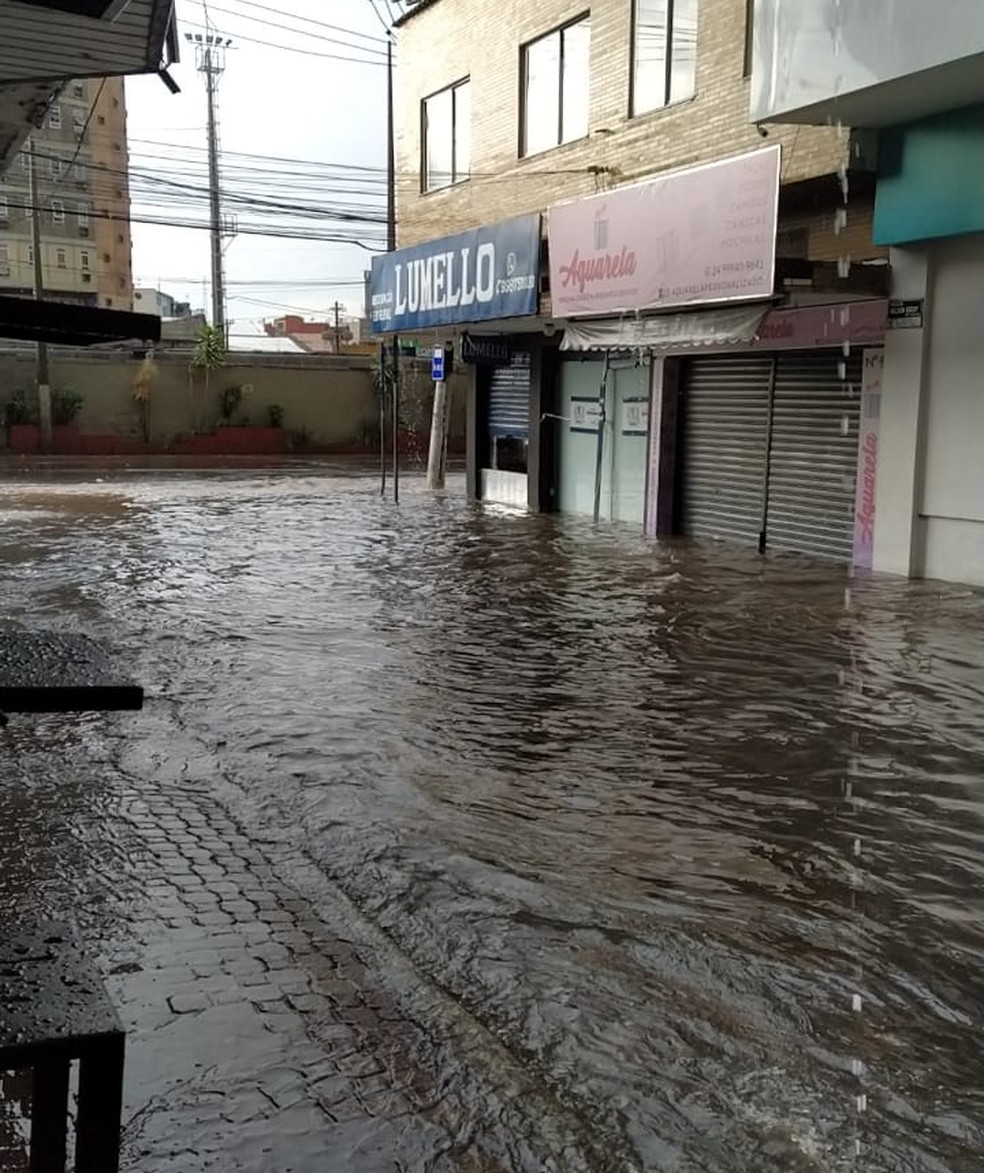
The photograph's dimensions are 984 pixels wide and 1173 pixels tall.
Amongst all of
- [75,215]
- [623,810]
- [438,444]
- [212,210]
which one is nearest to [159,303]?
[75,215]

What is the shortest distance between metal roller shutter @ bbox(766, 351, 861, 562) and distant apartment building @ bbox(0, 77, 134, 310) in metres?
58.2

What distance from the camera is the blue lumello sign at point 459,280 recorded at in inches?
608

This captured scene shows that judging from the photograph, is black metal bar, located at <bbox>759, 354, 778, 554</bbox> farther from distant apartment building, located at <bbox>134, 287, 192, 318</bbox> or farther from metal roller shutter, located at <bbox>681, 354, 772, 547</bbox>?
distant apartment building, located at <bbox>134, 287, 192, 318</bbox>

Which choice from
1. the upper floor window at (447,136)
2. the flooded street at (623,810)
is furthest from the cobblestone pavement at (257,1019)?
the upper floor window at (447,136)

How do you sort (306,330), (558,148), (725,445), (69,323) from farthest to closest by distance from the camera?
(306,330), (558,148), (725,445), (69,323)

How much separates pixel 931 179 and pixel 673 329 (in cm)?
321

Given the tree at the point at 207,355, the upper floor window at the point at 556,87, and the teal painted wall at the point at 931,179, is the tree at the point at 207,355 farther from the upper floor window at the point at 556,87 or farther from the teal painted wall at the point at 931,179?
the teal painted wall at the point at 931,179

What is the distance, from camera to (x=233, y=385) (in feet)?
121

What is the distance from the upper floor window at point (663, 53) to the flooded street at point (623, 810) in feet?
19.8

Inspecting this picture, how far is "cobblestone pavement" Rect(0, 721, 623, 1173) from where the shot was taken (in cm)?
286

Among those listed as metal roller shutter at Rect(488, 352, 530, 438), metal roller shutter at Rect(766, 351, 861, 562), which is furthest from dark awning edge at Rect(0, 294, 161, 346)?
metal roller shutter at Rect(488, 352, 530, 438)

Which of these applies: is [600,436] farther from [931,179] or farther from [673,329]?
[931,179]

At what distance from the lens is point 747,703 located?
23.4 feet

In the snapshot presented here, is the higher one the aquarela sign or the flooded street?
the aquarela sign
